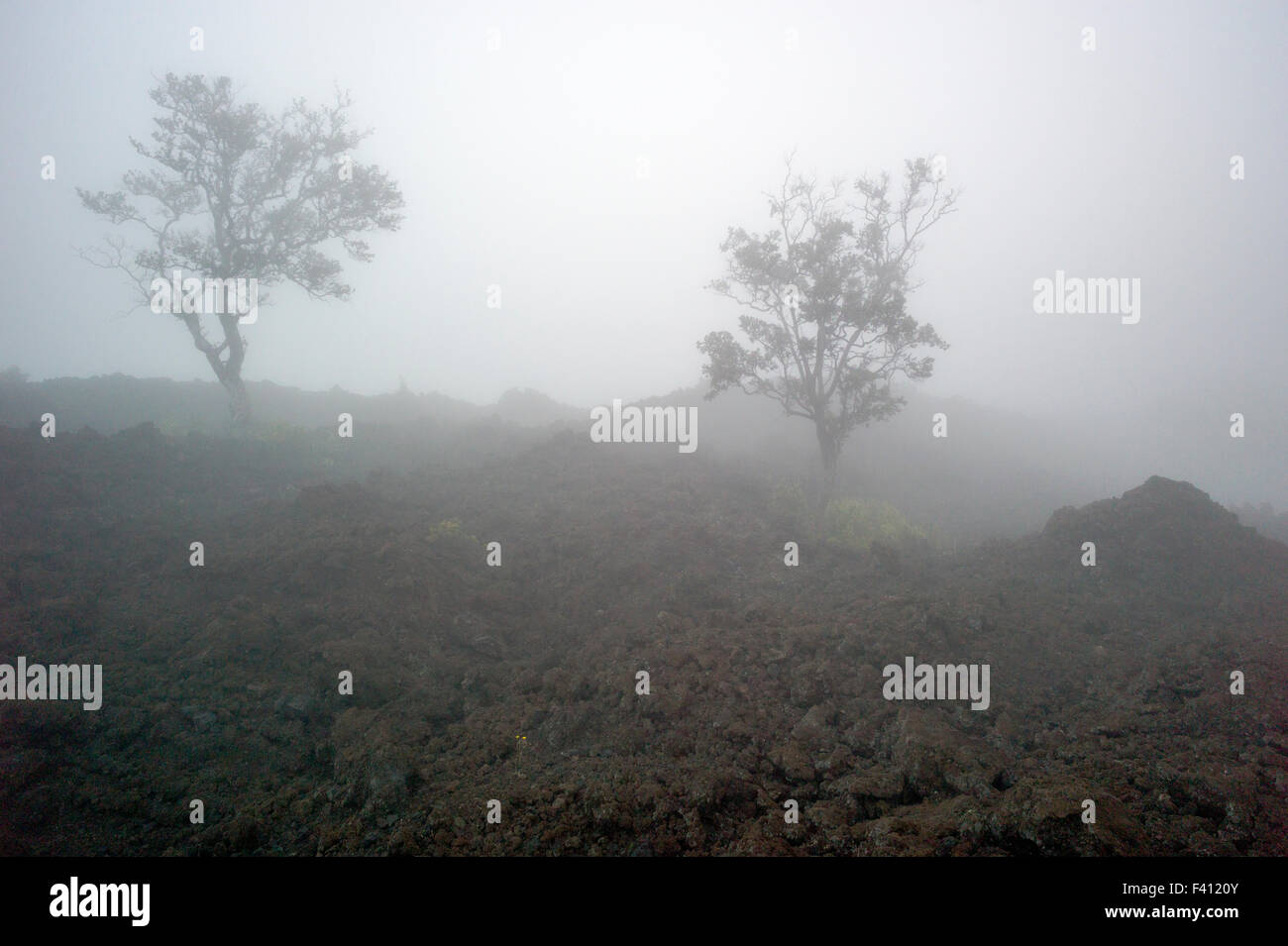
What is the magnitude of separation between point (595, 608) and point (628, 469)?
630 cm

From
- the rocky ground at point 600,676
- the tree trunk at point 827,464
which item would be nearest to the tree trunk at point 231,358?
the rocky ground at point 600,676

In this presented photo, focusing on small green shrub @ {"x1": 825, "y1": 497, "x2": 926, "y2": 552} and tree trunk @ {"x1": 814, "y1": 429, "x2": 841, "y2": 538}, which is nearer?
small green shrub @ {"x1": 825, "y1": 497, "x2": 926, "y2": 552}

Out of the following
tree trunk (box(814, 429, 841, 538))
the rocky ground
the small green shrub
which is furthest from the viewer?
tree trunk (box(814, 429, 841, 538))

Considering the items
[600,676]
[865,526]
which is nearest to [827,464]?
[865,526]

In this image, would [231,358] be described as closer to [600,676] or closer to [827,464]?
[600,676]

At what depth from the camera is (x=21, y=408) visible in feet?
58.4

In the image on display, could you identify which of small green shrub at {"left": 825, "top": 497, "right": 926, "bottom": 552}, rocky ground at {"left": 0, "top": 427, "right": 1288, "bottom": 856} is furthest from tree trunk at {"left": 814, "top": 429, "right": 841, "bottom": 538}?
rocky ground at {"left": 0, "top": 427, "right": 1288, "bottom": 856}

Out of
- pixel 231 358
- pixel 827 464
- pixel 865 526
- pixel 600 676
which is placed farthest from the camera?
pixel 231 358

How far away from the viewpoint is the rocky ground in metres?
4.72

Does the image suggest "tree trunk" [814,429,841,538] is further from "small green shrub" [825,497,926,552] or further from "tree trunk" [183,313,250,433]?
"tree trunk" [183,313,250,433]

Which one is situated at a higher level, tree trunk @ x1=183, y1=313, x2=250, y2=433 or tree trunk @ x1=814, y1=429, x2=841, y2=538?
tree trunk @ x1=183, y1=313, x2=250, y2=433

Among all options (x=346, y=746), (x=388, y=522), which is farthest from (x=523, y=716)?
(x=388, y=522)

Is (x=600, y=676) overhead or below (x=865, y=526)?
below

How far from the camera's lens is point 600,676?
293 inches
